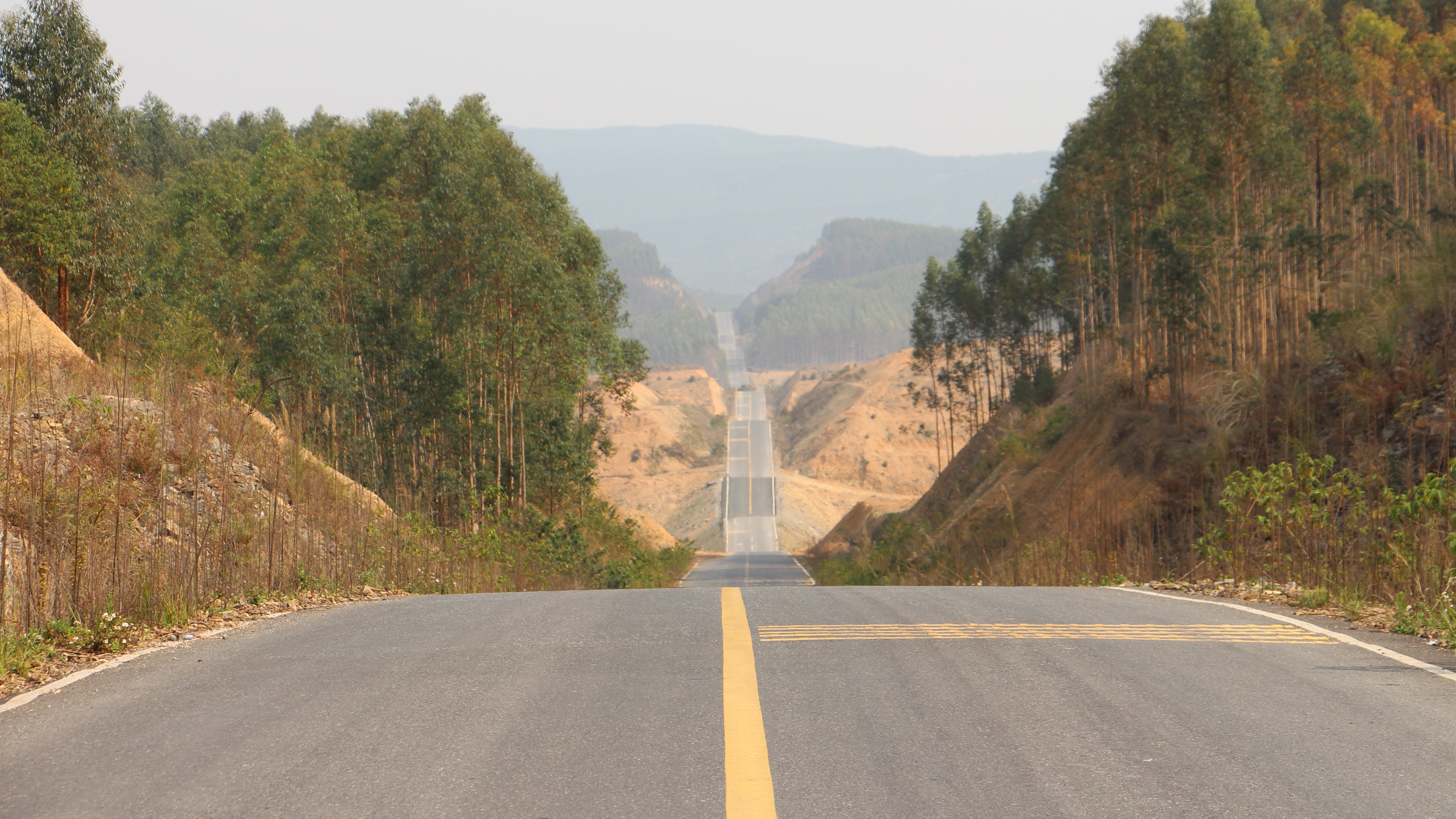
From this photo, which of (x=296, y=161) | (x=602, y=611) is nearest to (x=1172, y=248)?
(x=602, y=611)

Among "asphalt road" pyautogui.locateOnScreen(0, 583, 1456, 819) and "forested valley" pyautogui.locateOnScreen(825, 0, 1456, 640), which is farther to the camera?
"forested valley" pyautogui.locateOnScreen(825, 0, 1456, 640)

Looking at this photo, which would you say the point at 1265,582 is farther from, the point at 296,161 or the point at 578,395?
the point at 296,161

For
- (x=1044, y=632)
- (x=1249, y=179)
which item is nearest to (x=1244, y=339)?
(x=1249, y=179)

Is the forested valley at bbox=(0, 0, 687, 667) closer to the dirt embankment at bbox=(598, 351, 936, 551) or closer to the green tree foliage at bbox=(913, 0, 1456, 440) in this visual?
the green tree foliage at bbox=(913, 0, 1456, 440)

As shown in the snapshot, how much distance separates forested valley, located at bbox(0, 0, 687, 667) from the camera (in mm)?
19609

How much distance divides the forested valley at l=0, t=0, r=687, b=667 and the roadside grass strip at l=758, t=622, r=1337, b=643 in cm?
756

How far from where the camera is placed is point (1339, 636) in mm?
6957

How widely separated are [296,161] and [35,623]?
4139 centimetres

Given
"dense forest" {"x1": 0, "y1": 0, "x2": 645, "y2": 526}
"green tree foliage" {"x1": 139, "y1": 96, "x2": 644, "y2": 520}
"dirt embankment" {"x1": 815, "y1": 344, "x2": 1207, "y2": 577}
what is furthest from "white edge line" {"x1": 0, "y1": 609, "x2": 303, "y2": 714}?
"green tree foliage" {"x1": 139, "y1": 96, "x2": 644, "y2": 520}

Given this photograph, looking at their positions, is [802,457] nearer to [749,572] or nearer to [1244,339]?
[749,572]

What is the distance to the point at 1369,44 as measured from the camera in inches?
1764

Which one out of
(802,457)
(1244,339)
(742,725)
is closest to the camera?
(742,725)

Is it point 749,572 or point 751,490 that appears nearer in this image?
point 749,572

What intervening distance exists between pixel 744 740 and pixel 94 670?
4070 mm
